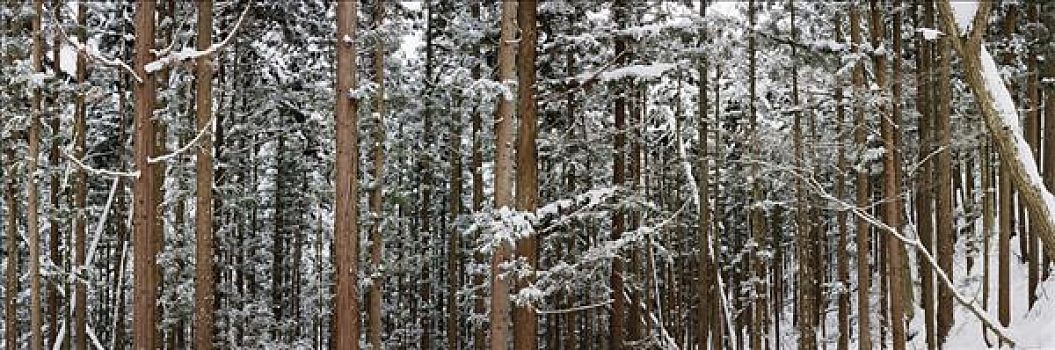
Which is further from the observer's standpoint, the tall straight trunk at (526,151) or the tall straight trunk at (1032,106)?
the tall straight trunk at (1032,106)

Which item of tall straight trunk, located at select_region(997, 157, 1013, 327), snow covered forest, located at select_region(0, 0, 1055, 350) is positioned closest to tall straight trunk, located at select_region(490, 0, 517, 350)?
snow covered forest, located at select_region(0, 0, 1055, 350)

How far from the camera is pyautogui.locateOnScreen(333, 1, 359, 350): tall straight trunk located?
12125 mm

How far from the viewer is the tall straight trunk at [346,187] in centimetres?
1212

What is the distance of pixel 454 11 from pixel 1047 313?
1471 cm

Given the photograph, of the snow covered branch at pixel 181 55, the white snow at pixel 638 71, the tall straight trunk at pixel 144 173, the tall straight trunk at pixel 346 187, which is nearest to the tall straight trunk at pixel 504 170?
the white snow at pixel 638 71

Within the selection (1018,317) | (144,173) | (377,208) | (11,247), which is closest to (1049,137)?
(1018,317)

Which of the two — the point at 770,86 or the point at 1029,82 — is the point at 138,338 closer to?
the point at 770,86

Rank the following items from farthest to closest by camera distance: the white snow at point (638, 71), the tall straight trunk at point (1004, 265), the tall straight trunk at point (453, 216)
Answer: the tall straight trunk at point (453, 216) < the tall straight trunk at point (1004, 265) < the white snow at point (638, 71)

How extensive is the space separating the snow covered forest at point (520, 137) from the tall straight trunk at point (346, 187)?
0.10 ft

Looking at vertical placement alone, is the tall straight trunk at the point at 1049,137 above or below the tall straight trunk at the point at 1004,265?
above

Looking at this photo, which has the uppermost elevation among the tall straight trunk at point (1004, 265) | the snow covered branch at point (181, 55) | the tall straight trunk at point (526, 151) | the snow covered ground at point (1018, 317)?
the snow covered branch at point (181, 55)

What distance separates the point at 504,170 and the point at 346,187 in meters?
1.99

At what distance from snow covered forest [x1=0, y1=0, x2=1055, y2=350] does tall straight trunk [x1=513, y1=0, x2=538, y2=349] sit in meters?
0.03

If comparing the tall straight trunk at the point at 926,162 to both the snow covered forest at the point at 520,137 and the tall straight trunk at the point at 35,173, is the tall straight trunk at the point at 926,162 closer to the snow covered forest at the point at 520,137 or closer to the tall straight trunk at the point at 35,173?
the snow covered forest at the point at 520,137
